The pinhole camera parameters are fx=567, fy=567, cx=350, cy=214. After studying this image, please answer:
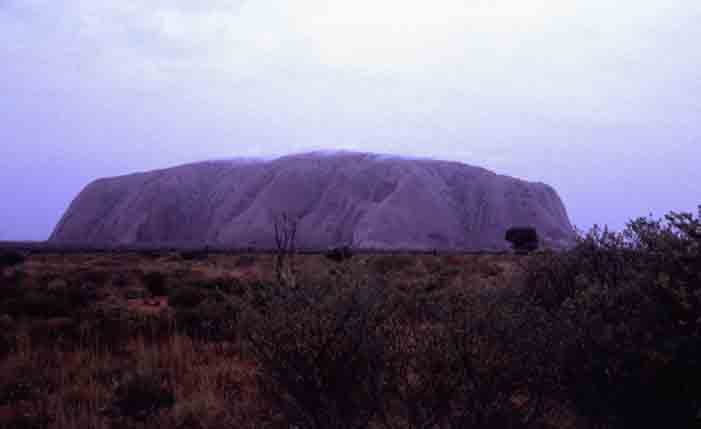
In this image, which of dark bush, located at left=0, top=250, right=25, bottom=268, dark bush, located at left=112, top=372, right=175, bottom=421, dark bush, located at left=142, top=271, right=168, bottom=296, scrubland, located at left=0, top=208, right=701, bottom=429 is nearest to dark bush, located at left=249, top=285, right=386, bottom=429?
scrubland, located at left=0, top=208, right=701, bottom=429

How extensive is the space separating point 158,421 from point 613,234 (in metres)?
4.85

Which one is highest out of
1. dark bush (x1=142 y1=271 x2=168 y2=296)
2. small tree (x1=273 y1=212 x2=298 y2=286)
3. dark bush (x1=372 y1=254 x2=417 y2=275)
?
small tree (x1=273 y1=212 x2=298 y2=286)

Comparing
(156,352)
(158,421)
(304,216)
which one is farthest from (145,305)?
(304,216)

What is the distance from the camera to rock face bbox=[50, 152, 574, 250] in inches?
3024

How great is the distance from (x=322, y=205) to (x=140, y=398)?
77324 millimetres

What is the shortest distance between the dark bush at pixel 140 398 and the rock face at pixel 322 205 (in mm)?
63467

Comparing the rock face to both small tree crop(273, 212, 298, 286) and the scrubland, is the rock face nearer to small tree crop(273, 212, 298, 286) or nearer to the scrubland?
small tree crop(273, 212, 298, 286)

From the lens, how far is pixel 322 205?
274ft

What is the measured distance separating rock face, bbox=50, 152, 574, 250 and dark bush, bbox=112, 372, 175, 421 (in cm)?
6347

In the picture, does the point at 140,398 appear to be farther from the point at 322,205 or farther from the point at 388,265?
the point at 322,205

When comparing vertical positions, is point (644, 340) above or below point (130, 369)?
above

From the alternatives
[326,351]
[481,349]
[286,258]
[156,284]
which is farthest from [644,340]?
[156,284]

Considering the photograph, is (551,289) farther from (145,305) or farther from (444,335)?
(145,305)

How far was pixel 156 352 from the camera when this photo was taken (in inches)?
316
